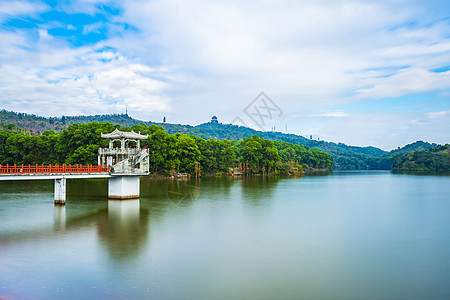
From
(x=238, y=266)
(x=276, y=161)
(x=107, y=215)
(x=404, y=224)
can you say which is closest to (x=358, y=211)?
(x=404, y=224)

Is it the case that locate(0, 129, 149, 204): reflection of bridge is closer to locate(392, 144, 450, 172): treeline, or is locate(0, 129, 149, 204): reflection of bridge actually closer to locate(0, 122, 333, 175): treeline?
locate(0, 122, 333, 175): treeline

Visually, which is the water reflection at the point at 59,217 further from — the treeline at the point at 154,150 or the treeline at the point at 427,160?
the treeline at the point at 427,160

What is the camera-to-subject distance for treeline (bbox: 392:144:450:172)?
113625 millimetres

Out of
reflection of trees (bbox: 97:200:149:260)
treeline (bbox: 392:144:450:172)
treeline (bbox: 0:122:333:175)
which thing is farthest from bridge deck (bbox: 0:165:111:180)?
treeline (bbox: 392:144:450:172)

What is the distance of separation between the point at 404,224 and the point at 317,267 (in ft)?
40.6

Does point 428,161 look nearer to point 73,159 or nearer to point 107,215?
point 73,159

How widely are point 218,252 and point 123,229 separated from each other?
7061 mm

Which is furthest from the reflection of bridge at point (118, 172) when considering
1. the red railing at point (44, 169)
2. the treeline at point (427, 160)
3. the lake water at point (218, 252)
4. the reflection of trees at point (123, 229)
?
the treeline at point (427, 160)

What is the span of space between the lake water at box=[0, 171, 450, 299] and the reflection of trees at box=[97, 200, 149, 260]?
0.19 feet

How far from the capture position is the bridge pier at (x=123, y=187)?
29844 millimetres

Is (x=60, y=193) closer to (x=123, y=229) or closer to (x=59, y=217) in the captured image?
(x=59, y=217)

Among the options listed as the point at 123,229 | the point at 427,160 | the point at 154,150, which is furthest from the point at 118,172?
the point at 427,160

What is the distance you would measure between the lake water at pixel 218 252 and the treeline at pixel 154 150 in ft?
84.8

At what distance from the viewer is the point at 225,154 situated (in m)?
75.8
